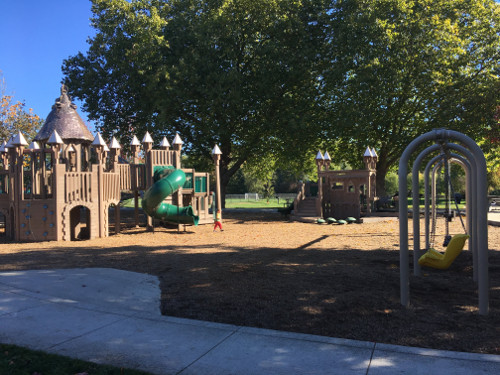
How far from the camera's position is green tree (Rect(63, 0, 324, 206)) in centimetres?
2508

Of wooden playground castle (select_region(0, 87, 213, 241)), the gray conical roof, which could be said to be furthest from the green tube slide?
the gray conical roof

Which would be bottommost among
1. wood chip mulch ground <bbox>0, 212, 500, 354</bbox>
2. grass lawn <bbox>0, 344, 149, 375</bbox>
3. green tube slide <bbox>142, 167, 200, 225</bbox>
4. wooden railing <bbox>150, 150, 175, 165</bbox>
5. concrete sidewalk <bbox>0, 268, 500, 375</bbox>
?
wood chip mulch ground <bbox>0, 212, 500, 354</bbox>

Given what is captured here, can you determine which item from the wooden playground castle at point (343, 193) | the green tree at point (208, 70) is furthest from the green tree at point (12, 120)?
the wooden playground castle at point (343, 193)

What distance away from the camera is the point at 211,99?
2555cm

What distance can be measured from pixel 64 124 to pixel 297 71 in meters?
14.0

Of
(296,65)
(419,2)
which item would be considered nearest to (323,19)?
(296,65)

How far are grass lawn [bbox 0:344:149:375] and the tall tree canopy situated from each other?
21.7 meters

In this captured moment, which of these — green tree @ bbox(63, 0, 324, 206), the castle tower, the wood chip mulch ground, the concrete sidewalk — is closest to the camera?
the concrete sidewalk

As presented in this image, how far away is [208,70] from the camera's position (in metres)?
25.4

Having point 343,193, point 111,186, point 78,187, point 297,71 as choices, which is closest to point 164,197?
point 111,186

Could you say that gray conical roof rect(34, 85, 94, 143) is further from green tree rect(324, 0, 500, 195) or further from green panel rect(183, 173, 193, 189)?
green tree rect(324, 0, 500, 195)

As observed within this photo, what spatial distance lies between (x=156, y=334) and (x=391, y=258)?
6607mm

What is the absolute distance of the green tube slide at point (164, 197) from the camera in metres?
15.8

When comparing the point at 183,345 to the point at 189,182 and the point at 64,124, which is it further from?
the point at 64,124
